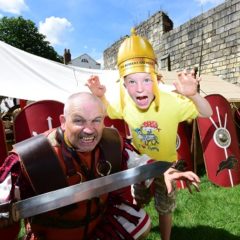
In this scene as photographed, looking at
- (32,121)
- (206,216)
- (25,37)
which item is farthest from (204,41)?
(25,37)

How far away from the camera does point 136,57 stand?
226cm

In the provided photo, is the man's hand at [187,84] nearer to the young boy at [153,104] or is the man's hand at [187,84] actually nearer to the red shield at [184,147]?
the young boy at [153,104]

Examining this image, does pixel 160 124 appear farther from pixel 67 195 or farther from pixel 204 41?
pixel 204 41

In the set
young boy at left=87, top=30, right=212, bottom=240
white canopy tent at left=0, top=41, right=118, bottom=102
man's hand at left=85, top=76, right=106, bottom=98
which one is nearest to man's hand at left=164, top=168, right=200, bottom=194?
young boy at left=87, top=30, right=212, bottom=240

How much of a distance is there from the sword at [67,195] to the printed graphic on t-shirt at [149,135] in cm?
91

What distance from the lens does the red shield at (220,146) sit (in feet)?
13.4

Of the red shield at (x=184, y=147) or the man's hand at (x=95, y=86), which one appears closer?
the man's hand at (x=95, y=86)

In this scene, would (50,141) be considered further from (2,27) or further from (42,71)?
(2,27)

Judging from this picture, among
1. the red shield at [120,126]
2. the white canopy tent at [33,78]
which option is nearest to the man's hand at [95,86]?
the red shield at [120,126]

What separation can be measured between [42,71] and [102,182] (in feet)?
11.3

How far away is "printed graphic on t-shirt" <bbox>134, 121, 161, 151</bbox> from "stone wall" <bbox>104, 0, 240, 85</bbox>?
5.30m

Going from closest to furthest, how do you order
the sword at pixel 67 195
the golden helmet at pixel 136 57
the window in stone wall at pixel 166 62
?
the sword at pixel 67 195 → the golden helmet at pixel 136 57 → the window in stone wall at pixel 166 62

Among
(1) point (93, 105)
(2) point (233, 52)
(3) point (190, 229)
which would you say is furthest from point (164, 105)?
(2) point (233, 52)

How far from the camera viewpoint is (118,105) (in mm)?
2523
